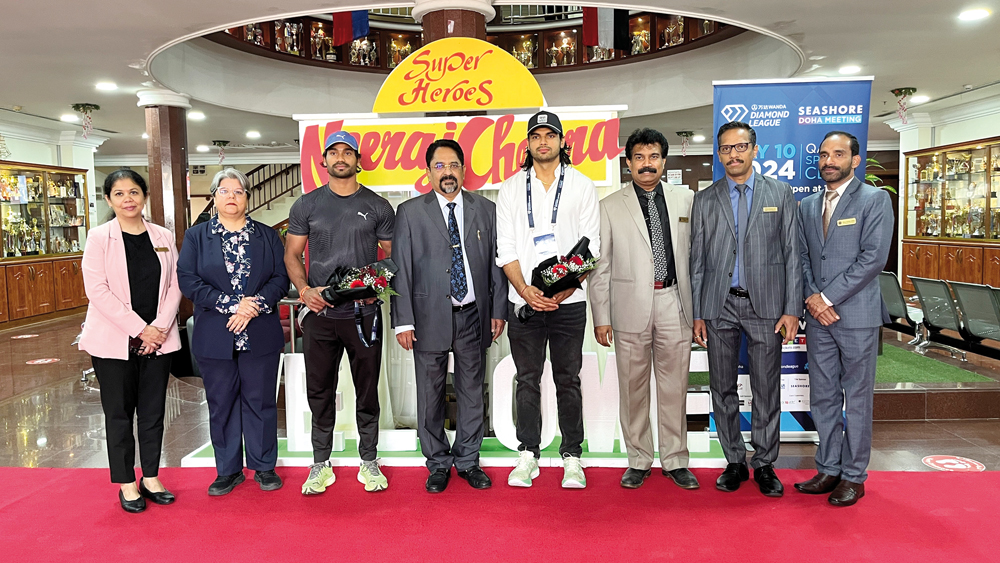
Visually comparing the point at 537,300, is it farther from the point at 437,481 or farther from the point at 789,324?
the point at 789,324

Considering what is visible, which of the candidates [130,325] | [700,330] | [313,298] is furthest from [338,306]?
[700,330]

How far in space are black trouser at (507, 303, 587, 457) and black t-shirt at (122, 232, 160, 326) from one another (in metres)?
1.89

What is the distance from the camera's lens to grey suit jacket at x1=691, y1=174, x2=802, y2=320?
3.46m

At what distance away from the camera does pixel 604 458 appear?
4.02m

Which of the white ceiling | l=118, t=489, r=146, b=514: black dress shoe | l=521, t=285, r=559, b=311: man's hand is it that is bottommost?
l=118, t=489, r=146, b=514: black dress shoe

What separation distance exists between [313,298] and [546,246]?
4.20ft

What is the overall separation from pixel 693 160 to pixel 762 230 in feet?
45.4

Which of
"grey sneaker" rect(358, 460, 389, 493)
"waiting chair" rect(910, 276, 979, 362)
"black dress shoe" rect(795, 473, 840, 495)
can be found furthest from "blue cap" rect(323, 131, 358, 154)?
"waiting chair" rect(910, 276, 979, 362)

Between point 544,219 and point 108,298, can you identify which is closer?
point 108,298

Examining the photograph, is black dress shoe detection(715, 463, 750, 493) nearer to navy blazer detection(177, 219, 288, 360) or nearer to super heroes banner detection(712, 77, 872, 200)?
super heroes banner detection(712, 77, 872, 200)

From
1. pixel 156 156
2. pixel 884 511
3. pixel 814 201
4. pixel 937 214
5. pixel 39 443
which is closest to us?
pixel 884 511

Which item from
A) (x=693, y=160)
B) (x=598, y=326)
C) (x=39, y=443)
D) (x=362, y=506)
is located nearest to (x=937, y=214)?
(x=693, y=160)

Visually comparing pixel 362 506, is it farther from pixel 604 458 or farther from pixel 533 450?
pixel 604 458

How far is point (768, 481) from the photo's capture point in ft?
11.5
